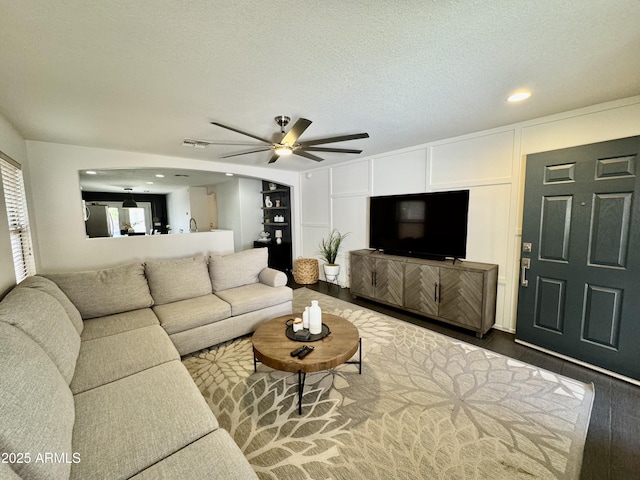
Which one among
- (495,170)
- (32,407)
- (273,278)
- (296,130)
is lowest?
(273,278)

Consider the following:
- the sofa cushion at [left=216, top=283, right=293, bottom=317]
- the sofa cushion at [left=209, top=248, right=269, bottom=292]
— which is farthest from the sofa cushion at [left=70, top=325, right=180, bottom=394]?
the sofa cushion at [left=209, top=248, right=269, bottom=292]

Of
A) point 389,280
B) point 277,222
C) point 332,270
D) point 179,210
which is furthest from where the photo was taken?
point 179,210

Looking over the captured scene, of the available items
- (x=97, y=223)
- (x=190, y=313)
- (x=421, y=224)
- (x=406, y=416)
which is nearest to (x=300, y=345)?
(x=406, y=416)

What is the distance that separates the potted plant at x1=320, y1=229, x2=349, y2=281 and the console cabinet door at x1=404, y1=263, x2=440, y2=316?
158 centimetres

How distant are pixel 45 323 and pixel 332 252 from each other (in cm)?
388

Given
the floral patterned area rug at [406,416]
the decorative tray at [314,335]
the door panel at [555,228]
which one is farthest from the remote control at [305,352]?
the door panel at [555,228]

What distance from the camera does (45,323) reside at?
153 centimetres

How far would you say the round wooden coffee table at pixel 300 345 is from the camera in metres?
1.74

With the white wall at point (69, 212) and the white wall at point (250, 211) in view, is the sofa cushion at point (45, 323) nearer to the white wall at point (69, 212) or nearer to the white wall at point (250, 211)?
the white wall at point (69, 212)

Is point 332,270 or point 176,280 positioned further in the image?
point 332,270

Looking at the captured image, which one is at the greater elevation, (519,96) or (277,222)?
(519,96)

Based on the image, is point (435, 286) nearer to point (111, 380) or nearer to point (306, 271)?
point (306, 271)

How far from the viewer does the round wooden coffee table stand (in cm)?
174

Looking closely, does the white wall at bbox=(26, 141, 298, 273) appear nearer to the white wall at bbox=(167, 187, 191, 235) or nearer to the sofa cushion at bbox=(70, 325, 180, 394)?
the sofa cushion at bbox=(70, 325, 180, 394)
